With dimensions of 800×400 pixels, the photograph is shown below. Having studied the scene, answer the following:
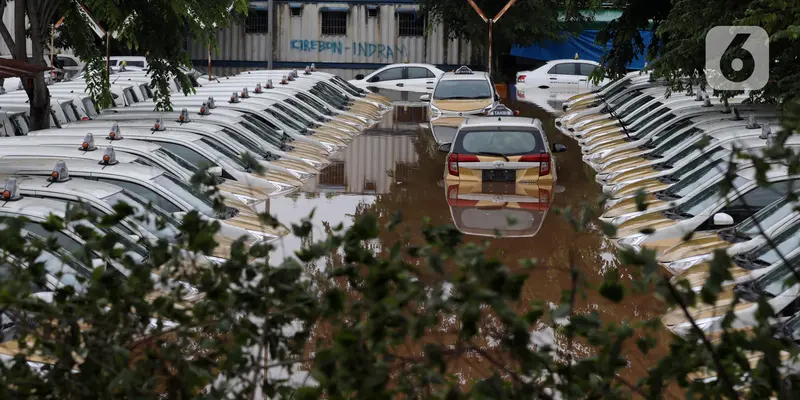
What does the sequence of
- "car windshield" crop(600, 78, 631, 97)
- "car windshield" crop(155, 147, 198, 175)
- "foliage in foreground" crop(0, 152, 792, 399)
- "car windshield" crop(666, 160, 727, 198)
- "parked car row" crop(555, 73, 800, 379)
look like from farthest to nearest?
1. "car windshield" crop(600, 78, 631, 97)
2. "car windshield" crop(155, 147, 198, 175)
3. "car windshield" crop(666, 160, 727, 198)
4. "parked car row" crop(555, 73, 800, 379)
5. "foliage in foreground" crop(0, 152, 792, 399)

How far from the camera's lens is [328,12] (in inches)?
1768

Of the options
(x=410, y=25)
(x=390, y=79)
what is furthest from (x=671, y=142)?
(x=410, y=25)

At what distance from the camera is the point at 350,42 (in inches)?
1777

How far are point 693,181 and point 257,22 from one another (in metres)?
32.8

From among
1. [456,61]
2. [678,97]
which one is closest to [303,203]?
[678,97]

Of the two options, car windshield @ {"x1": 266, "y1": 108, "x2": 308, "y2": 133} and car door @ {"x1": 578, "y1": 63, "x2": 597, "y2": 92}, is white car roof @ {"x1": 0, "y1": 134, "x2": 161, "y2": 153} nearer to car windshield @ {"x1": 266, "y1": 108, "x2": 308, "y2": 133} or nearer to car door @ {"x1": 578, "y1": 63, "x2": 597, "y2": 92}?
car windshield @ {"x1": 266, "y1": 108, "x2": 308, "y2": 133}

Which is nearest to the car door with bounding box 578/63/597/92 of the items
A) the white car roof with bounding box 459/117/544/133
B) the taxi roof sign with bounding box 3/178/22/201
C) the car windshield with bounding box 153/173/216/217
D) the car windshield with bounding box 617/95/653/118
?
the car windshield with bounding box 617/95/653/118

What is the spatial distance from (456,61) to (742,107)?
25831 millimetres

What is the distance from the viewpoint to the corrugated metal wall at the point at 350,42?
4481 cm

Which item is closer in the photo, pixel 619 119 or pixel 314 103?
pixel 619 119

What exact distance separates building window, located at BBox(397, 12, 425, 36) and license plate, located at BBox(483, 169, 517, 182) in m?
29.1

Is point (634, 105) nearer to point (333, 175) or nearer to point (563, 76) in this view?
point (333, 175)

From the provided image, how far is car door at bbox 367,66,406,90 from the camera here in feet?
118

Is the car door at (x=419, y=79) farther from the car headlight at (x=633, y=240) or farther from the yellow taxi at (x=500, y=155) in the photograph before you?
the car headlight at (x=633, y=240)
